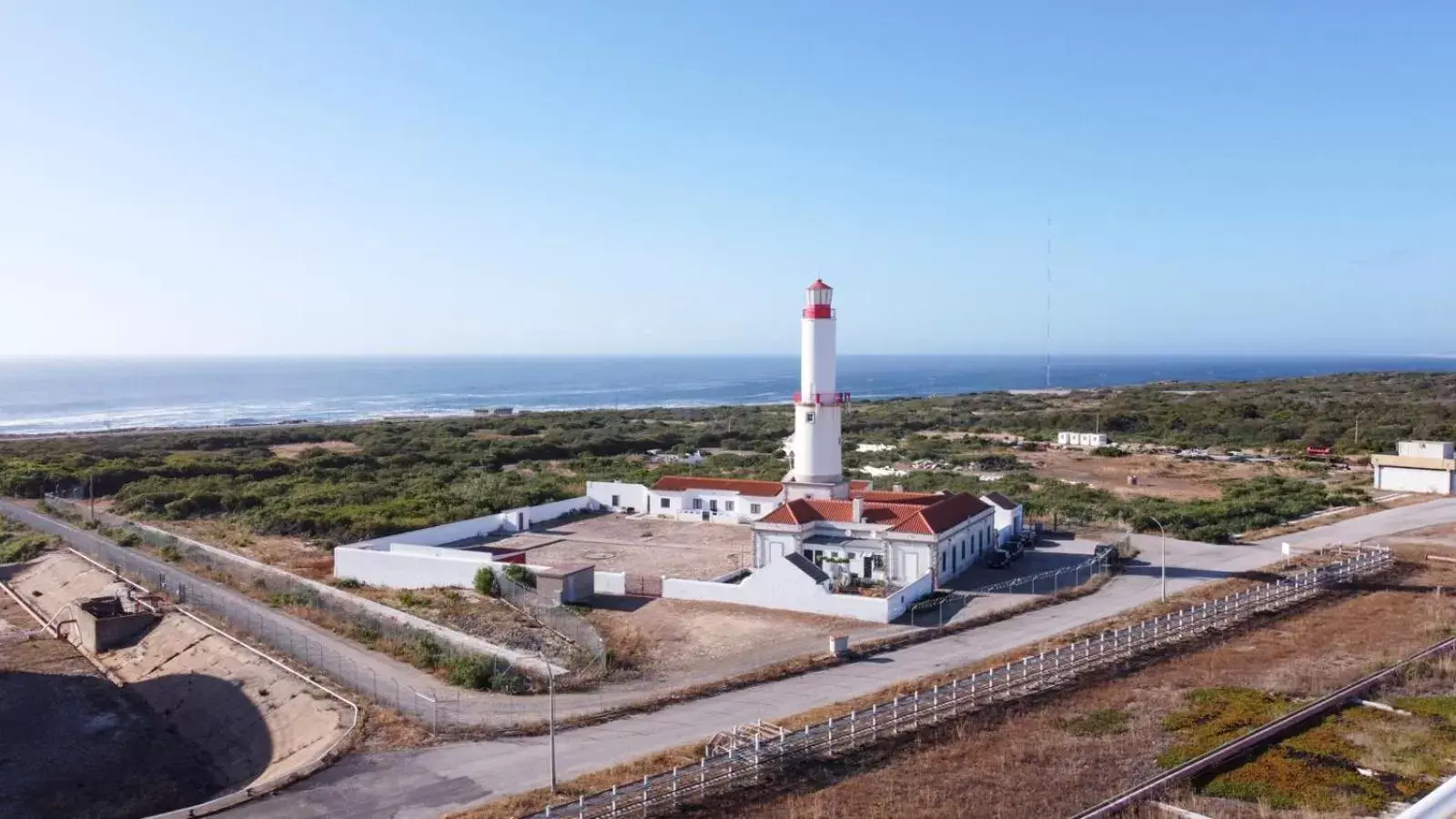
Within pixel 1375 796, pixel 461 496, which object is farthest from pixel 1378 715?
pixel 461 496

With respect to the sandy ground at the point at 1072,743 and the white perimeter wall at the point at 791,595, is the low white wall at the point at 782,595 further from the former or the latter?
the sandy ground at the point at 1072,743

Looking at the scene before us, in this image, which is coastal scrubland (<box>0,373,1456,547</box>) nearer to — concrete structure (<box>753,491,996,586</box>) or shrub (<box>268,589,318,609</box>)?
shrub (<box>268,589,318,609</box>)

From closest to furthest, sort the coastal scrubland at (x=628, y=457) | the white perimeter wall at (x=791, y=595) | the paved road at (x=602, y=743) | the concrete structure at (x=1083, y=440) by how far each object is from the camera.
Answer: the paved road at (x=602, y=743)
the white perimeter wall at (x=791, y=595)
the coastal scrubland at (x=628, y=457)
the concrete structure at (x=1083, y=440)

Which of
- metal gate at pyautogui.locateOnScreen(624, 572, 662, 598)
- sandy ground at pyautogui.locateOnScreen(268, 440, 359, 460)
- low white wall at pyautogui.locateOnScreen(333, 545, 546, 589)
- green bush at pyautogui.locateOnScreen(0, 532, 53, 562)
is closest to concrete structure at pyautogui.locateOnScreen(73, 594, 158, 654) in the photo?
low white wall at pyautogui.locateOnScreen(333, 545, 546, 589)

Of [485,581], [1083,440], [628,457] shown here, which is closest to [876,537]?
[485,581]

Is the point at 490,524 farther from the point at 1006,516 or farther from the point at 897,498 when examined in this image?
the point at 1006,516

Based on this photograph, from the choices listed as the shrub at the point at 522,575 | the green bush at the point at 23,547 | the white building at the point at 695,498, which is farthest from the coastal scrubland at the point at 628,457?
the shrub at the point at 522,575
